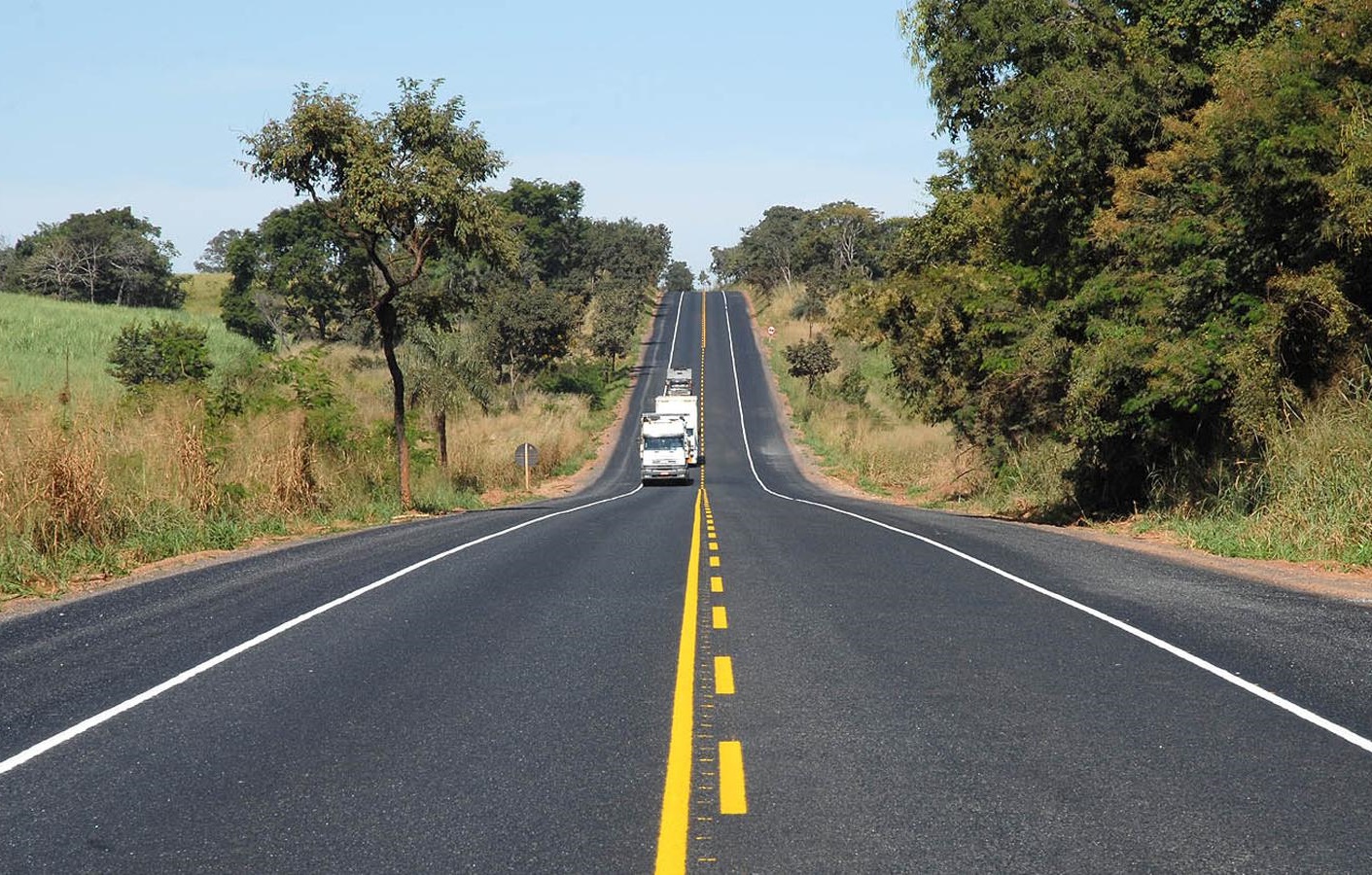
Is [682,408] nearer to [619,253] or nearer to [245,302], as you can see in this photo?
[245,302]

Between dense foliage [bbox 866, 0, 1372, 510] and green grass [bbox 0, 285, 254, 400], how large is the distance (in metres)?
33.0

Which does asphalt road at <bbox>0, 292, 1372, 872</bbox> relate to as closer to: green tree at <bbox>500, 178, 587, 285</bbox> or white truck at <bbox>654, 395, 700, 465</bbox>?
white truck at <bbox>654, 395, 700, 465</bbox>

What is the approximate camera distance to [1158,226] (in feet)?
70.3

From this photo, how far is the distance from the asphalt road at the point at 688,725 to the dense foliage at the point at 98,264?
297 ft

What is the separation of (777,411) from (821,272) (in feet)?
125

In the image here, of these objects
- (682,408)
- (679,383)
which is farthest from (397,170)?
(679,383)

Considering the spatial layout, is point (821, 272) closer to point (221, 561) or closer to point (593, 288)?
point (593, 288)

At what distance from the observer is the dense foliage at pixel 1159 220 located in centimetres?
1781

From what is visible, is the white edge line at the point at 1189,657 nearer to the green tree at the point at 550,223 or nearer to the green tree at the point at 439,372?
the green tree at the point at 439,372

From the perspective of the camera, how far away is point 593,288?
126812 mm

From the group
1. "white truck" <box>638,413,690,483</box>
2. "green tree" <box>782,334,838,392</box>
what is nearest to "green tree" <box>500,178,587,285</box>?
"green tree" <box>782,334,838,392</box>

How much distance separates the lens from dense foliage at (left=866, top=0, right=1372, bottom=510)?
17812 mm

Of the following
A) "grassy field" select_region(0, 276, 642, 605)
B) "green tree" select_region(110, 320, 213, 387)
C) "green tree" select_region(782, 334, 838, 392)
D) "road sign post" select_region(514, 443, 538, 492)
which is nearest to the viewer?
"grassy field" select_region(0, 276, 642, 605)

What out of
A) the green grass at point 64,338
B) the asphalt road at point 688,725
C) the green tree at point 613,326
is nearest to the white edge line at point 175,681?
the asphalt road at point 688,725
